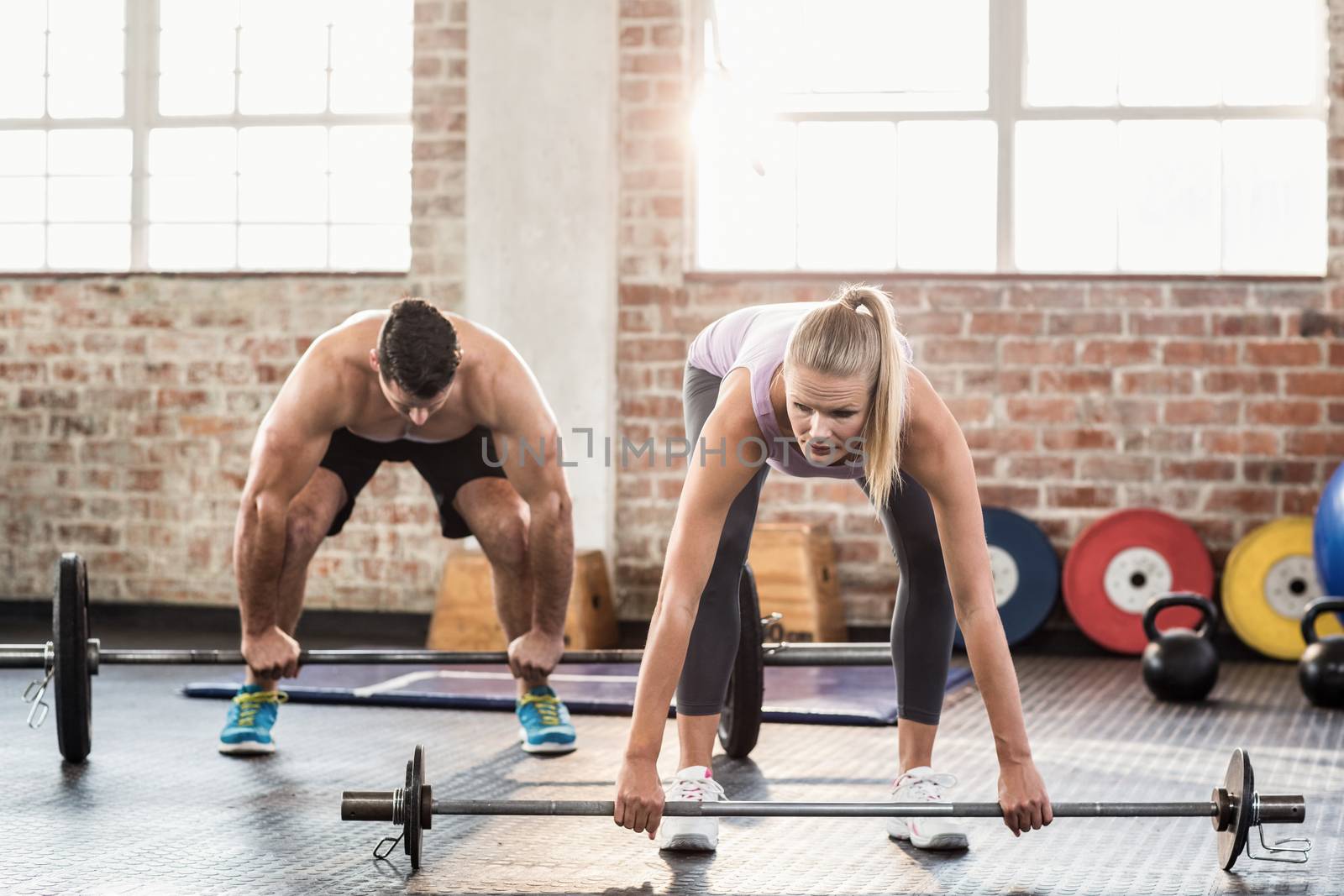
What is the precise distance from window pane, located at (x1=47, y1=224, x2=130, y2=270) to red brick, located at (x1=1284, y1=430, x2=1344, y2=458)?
179 inches

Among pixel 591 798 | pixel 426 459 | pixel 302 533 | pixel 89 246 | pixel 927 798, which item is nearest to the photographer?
pixel 927 798

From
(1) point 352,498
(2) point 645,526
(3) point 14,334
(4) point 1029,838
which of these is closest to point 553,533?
(1) point 352,498

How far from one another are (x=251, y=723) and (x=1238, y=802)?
2.17m

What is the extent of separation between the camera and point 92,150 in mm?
6098

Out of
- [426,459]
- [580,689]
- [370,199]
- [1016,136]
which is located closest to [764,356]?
[426,459]

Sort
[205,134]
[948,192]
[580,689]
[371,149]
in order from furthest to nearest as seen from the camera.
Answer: [205,134], [371,149], [948,192], [580,689]

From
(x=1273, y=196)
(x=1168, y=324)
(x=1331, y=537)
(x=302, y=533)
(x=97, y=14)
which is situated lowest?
(x=1331, y=537)

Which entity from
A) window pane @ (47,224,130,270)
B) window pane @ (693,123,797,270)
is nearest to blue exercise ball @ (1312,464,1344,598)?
window pane @ (693,123,797,270)

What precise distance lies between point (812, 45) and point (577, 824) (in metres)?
3.66

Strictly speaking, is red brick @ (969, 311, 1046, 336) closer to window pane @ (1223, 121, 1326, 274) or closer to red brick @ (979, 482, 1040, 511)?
red brick @ (979, 482, 1040, 511)

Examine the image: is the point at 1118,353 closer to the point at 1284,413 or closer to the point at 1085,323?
the point at 1085,323

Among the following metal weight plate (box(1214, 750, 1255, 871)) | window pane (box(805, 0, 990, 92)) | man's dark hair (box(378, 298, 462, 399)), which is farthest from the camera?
window pane (box(805, 0, 990, 92))

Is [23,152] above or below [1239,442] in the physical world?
above

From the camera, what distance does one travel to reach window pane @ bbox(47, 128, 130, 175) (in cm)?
608
